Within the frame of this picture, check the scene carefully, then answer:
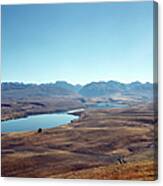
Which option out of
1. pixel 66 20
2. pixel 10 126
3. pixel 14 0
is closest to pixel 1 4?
pixel 14 0

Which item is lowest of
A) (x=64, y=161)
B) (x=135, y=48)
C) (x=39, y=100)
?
(x=64, y=161)

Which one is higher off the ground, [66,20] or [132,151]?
[66,20]

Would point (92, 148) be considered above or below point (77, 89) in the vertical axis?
below

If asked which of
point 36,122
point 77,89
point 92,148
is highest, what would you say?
point 77,89

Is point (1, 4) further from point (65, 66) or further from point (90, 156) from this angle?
point (90, 156)

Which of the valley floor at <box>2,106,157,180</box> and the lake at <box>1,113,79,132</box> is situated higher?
the lake at <box>1,113,79,132</box>
